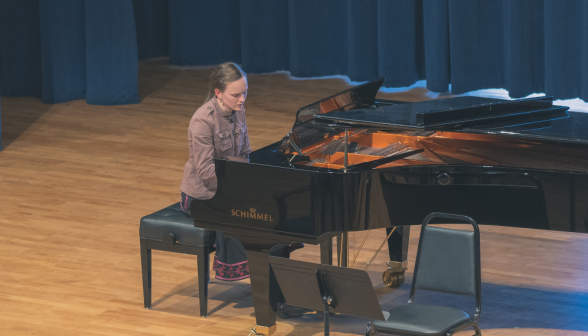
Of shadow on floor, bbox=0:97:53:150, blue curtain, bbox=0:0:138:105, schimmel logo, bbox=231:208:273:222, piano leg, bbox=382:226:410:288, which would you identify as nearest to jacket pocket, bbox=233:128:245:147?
schimmel logo, bbox=231:208:273:222

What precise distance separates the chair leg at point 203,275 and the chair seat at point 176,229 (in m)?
0.04

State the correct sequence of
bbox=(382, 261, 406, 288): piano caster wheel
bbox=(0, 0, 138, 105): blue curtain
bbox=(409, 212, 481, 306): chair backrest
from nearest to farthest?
bbox=(409, 212, 481, 306): chair backrest < bbox=(382, 261, 406, 288): piano caster wheel < bbox=(0, 0, 138, 105): blue curtain

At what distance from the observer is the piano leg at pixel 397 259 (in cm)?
403

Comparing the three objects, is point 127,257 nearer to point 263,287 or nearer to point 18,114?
point 263,287

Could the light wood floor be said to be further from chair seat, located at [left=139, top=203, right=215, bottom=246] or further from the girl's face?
the girl's face

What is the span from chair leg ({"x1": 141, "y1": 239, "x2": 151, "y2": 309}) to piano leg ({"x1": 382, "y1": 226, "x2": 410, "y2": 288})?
1114 millimetres

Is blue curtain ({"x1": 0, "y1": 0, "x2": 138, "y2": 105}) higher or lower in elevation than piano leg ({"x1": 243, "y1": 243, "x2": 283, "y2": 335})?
higher

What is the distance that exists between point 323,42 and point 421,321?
19.4 feet

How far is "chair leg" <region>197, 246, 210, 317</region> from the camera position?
361cm

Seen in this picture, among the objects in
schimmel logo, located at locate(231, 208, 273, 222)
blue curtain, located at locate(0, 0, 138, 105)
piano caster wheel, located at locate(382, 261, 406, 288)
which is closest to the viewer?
schimmel logo, located at locate(231, 208, 273, 222)

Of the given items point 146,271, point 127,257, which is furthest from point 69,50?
point 146,271

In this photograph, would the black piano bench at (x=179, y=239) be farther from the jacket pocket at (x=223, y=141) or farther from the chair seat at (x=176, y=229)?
the jacket pocket at (x=223, y=141)

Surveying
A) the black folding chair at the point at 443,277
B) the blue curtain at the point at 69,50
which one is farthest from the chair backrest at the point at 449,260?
the blue curtain at the point at 69,50

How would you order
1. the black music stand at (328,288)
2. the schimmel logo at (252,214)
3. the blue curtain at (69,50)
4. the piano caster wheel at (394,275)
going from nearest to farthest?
1. the black music stand at (328,288)
2. the schimmel logo at (252,214)
3. the piano caster wheel at (394,275)
4. the blue curtain at (69,50)
